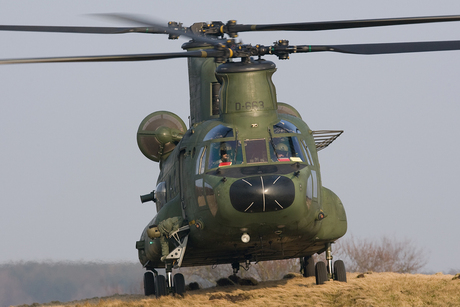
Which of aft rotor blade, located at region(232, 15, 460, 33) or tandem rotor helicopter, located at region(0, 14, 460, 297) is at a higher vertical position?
aft rotor blade, located at region(232, 15, 460, 33)

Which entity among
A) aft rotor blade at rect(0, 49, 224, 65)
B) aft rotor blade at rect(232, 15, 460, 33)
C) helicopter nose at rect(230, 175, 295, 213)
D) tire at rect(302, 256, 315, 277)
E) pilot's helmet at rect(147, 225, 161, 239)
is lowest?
tire at rect(302, 256, 315, 277)

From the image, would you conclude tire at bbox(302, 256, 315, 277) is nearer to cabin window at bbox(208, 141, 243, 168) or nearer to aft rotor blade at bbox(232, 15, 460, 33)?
cabin window at bbox(208, 141, 243, 168)

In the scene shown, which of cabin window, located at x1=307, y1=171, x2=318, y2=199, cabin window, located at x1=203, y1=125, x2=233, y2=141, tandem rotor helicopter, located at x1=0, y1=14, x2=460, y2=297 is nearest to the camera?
tandem rotor helicopter, located at x1=0, y1=14, x2=460, y2=297

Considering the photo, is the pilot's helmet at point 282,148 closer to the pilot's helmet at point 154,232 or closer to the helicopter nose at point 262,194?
the helicopter nose at point 262,194

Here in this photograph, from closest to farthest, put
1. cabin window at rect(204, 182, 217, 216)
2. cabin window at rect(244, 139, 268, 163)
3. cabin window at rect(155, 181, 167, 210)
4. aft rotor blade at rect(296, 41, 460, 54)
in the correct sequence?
aft rotor blade at rect(296, 41, 460, 54)
cabin window at rect(204, 182, 217, 216)
cabin window at rect(244, 139, 268, 163)
cabin window at rect(155, 181, 167, 210)

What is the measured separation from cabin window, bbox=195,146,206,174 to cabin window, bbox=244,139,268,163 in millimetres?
908

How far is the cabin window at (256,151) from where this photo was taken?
1407 centimetres

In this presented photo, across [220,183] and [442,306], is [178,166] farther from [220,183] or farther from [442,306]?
[442,306]

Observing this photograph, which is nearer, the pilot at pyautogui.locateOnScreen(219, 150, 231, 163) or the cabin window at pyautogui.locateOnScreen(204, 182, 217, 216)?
the cabin window at pyautogui.locateOnScreen(204, 182, 217, 216)

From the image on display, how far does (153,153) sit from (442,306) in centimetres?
960

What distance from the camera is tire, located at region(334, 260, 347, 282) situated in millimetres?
15648

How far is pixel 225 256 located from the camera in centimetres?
1579

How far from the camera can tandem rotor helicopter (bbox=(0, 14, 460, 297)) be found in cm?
1330

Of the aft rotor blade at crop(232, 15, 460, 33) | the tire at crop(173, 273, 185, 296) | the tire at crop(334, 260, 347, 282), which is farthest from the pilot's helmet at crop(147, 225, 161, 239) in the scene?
the aft rotor blade at crop(232, 15, 460, 33)
